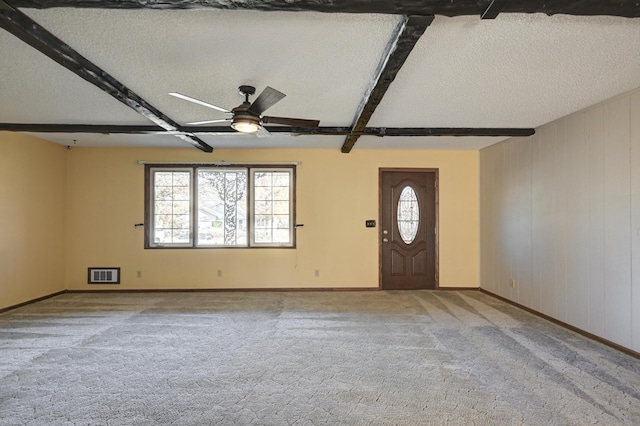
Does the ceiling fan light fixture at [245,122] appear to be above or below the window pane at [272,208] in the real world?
above

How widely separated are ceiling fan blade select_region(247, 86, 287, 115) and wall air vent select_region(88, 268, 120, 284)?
4464mm

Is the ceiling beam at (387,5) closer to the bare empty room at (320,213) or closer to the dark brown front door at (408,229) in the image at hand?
the bare empty room at (320,213)

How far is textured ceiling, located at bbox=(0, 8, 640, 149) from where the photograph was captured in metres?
2.13

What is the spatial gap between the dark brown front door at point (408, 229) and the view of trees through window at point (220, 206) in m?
1.70

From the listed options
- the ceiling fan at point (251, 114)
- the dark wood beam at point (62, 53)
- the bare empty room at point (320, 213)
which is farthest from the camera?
the ceiling fan at point (251, 114)

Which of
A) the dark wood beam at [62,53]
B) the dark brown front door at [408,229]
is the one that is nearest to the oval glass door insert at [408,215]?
the dark brown front door at [408,229]

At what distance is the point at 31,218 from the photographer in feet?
16.7

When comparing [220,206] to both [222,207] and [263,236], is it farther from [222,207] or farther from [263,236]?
[263,236]

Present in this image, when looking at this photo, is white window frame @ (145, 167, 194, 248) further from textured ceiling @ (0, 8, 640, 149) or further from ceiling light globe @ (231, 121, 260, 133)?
ceiling light globe @ (231, 121, 260, 133)

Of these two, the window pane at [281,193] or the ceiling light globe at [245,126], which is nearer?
the ceiling light globe at [245,126]

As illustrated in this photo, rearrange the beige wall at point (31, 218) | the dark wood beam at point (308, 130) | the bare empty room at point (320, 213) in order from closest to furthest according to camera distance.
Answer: the bare empty room at point (320, 213)
the dark wood beam at point (308, 130)
the beige wall at point (31, 218)

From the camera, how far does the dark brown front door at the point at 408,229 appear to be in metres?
5.99

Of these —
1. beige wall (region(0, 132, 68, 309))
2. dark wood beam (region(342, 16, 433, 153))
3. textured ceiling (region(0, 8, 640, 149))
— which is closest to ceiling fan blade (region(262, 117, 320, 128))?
textured ceiling (region(0, 8, 640, 149))

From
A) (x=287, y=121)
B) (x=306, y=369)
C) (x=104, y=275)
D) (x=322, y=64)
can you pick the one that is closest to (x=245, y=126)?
(x=287, y=121)
